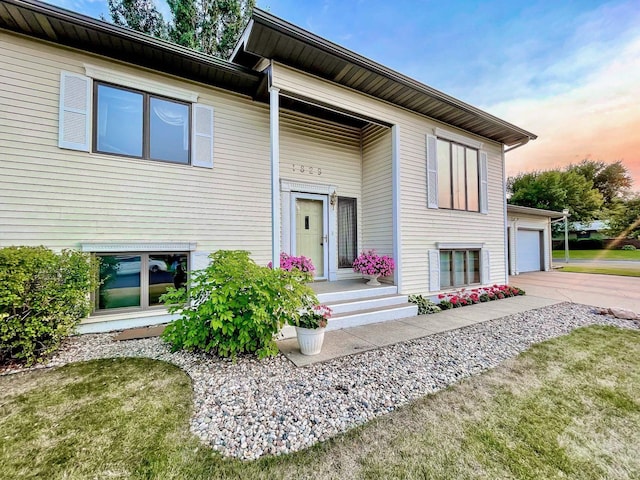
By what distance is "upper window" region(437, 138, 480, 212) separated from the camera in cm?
657

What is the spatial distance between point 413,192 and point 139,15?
524 inches

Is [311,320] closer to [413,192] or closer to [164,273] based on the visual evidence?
[164,273]

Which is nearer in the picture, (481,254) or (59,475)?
(59,475)

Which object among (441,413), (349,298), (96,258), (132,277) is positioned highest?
(96,258)

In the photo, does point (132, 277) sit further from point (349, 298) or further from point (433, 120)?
point (433, 120)

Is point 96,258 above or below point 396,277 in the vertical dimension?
above

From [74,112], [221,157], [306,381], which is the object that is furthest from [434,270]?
[74,112]

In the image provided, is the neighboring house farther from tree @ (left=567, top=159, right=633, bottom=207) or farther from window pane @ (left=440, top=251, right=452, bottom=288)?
tree @ (left=567, top=159, right=633, bottom=207)

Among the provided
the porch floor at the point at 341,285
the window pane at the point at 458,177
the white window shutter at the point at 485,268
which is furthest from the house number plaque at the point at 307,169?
the white window shutter at the point at 485,268

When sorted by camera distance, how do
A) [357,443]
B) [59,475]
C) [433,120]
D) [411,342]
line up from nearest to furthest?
[59,475]
[357,443]
[411,342]
[433,120]

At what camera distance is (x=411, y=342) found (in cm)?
378

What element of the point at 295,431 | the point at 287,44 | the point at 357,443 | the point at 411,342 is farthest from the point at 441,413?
the point at 287,44

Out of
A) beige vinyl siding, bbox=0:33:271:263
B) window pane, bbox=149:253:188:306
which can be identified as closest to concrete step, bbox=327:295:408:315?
beige vinyl siding, bbox=0:33:271:263

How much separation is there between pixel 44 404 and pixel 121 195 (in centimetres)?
302
